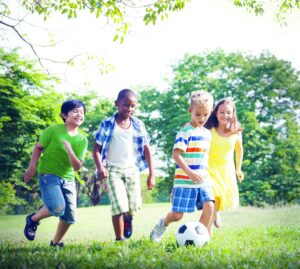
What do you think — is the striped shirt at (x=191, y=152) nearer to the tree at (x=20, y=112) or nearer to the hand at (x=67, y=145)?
the hand at (x=67, y=145)

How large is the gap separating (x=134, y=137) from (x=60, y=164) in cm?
111

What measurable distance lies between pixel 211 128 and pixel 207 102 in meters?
1.00

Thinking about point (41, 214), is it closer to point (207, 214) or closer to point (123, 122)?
point (123, 122)

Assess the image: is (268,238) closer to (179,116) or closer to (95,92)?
(179,116)

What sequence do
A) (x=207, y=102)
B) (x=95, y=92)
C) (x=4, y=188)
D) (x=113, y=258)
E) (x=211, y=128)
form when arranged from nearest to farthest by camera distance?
(x=113, y=258)
(x=207, y=102)
(x=211, y=128)
(x=4, y=188)
(x=95, y=92)

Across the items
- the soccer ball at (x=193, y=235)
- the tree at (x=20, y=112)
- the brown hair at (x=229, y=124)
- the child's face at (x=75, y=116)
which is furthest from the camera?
the tree at (x=20, y=112)

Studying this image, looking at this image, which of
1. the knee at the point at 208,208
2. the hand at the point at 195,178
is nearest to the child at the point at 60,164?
the hand at the point at 195,178

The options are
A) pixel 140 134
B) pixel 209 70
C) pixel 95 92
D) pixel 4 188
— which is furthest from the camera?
pixel 95 92

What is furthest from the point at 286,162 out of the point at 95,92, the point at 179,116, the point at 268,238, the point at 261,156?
the point at 268,238

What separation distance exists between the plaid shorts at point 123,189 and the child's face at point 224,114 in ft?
5.04

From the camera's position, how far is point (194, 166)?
5.35 metres

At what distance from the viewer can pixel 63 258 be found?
425 cm

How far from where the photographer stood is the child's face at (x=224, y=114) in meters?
6.02

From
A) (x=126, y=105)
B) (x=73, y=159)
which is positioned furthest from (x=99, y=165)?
(x=126, y=105)
